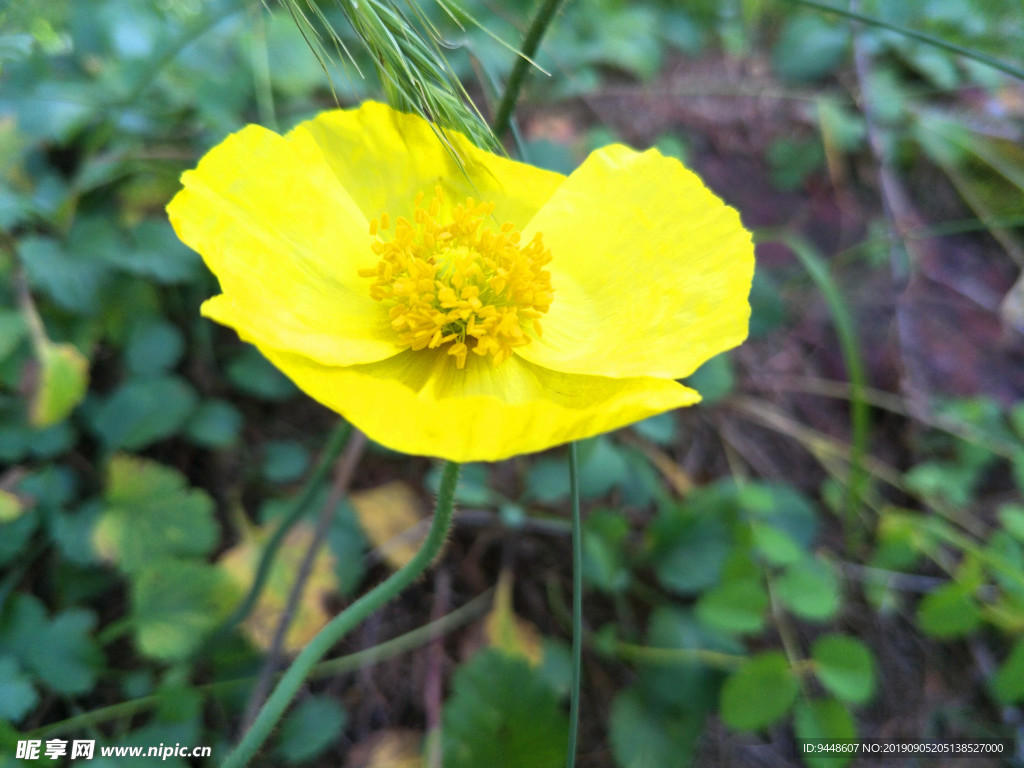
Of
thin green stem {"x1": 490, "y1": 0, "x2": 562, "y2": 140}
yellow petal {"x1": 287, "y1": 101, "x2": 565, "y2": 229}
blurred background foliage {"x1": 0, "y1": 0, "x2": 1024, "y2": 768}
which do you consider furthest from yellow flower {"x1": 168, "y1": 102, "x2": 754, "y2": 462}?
blurred background foliage {"x1": 0, "y1": 0, "x2": 1024, "y2": 768}

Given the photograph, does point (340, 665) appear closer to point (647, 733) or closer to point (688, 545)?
point (647, 733)

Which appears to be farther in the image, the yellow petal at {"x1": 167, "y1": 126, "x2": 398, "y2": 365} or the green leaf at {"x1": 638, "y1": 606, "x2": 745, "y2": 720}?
the green leaf at {"x1": 638, "y1": 606, "x2": 745, "y2": 720}

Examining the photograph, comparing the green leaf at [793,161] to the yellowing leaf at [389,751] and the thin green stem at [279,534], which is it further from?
the yellowing leaf at [389,751]

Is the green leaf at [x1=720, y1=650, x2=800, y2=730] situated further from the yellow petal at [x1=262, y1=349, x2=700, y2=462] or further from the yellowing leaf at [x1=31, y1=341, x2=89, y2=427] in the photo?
the yellowing leaf at [x1=31, y1=341, x2=89, y2=427]

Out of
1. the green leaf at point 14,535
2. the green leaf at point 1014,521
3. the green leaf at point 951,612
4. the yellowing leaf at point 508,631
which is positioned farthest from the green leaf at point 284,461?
the green leaf at point 1014,521

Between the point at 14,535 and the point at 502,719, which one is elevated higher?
the point at 14,535

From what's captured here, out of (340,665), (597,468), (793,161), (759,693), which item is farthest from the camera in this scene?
(793,161)

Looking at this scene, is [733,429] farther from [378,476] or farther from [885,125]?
[885,125]

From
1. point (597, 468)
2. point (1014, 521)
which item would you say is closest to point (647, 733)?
point (597, 468)
